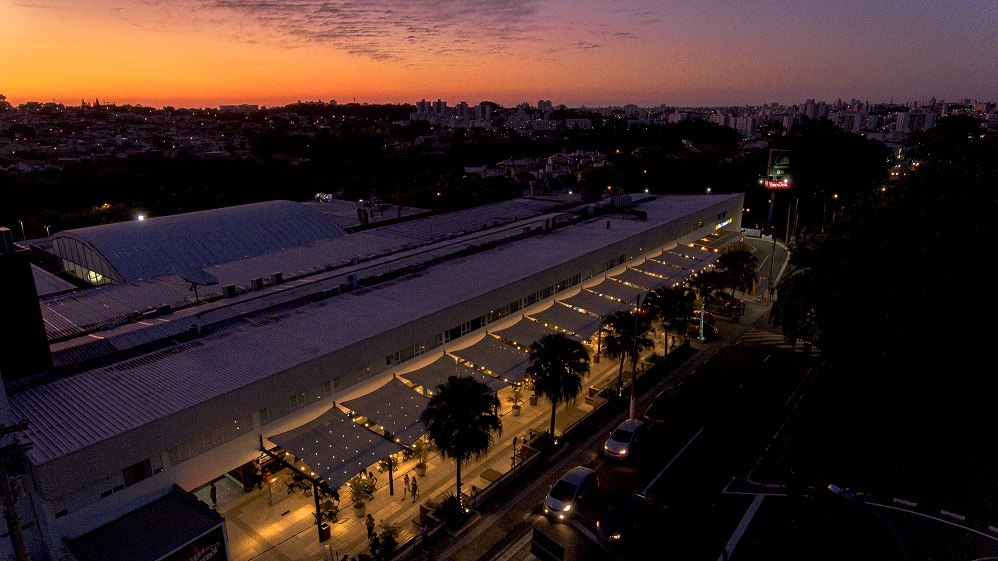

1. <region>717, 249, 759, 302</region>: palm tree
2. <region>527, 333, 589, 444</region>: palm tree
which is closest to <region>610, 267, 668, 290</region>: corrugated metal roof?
<region>717, 249, 759, 302</region>: palm tree

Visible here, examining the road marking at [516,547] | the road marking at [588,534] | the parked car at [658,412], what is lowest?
the road marking at [588,534]

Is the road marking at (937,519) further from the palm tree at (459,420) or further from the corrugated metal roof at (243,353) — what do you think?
the palm tree at (459,420)

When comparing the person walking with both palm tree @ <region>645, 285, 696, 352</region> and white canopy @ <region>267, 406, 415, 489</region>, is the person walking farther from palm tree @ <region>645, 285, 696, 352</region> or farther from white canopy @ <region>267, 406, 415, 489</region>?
palm tree @ <region>645, 285, 696, 352</region>

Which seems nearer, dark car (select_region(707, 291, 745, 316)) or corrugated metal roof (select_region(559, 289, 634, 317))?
corrugated metal roof (select_region(559, 289, 634, 317))

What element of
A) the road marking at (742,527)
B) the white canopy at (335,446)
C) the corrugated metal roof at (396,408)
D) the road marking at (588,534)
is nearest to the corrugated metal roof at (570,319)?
the corrugated metal roof at (396,408)

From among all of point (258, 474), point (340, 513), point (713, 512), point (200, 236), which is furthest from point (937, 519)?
point (200, 236)

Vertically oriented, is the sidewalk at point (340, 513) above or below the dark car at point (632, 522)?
below

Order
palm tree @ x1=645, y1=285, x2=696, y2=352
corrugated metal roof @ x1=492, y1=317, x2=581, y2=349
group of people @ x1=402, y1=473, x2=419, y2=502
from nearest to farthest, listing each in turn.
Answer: group of people @ x1=402, y1=473, x2=419, y2=502, corrugated metal roof @ x1=492, y1=317, x2=581, y2=349, palm tree @ x1=645, y1=285, x2=696, y2=352

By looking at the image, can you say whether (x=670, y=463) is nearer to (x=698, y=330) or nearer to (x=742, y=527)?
(x=742, y=527)
